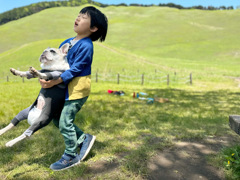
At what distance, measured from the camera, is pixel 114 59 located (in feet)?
109

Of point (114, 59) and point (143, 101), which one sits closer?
point (143, 101)

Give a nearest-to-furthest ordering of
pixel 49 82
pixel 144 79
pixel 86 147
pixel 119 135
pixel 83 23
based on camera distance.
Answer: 1. pixel 49 82
2. pixel 83 23
3. pixel 86 147
4. pixel 119 135
5. pixel 144 79

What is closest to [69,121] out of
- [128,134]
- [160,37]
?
[128,134]

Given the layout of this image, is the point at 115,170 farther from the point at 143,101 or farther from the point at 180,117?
A: the point at 143,101

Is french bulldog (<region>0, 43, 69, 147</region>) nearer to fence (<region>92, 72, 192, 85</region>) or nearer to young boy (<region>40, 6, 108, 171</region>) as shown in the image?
young boy (<region>40, 6, 108, 171</region>)

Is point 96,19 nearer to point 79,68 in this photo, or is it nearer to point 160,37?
point 79,68

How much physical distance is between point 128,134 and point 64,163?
194 centimetres

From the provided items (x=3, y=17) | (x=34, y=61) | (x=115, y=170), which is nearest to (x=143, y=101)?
(x=115, y=170)

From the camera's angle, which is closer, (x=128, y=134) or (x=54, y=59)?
(x=54, y=59)

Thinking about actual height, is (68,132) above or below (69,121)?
below

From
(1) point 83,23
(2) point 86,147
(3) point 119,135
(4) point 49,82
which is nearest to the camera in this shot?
(4) point 49,82

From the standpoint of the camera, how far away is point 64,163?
308cm

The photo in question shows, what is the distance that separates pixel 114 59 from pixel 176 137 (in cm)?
2942

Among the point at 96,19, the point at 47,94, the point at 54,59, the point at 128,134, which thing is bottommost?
the point at 128,134
